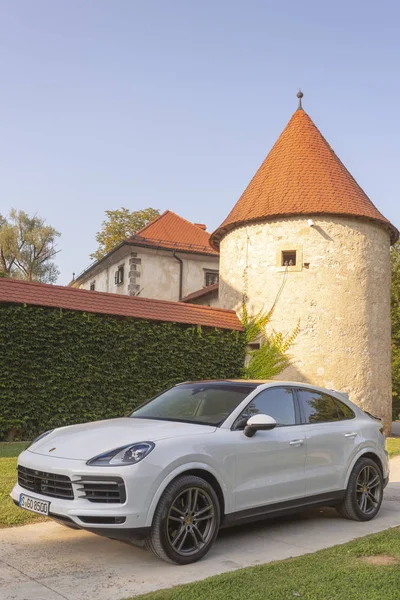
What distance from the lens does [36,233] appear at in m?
55.0

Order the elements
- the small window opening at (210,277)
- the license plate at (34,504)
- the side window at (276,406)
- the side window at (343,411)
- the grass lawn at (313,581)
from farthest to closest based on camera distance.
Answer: the small window opening at (210,277) < the side window at (343,411) < the side window at (276,406) < the license plate at (34,504) < the grass lawn at (313,581)

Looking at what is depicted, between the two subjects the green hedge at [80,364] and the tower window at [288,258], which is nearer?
the green hedge at [80,364]

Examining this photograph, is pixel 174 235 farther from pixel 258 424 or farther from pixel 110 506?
pixel 110 506

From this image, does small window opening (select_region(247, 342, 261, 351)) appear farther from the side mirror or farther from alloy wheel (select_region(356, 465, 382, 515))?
the side mirror

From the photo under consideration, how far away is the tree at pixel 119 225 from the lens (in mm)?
47206

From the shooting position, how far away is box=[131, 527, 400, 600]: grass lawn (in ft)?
14.2

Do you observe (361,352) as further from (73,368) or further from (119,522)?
(119,522)

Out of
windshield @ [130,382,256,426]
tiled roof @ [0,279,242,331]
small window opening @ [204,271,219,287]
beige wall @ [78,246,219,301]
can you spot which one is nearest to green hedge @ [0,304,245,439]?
tiled roof @ [0,279,242,331]

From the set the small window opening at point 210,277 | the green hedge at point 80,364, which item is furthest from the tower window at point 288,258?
the small window opening at point 210,277

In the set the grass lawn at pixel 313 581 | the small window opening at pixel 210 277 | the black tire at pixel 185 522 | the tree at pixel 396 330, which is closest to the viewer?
the grass lawn at pixel 313 581

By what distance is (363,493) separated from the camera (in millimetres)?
7168

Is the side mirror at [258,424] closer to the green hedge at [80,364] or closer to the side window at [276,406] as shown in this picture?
the side window at [276,406]

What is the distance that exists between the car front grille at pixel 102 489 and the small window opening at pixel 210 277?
95.9ft

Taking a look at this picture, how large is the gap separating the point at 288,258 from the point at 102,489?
54.5 ft
